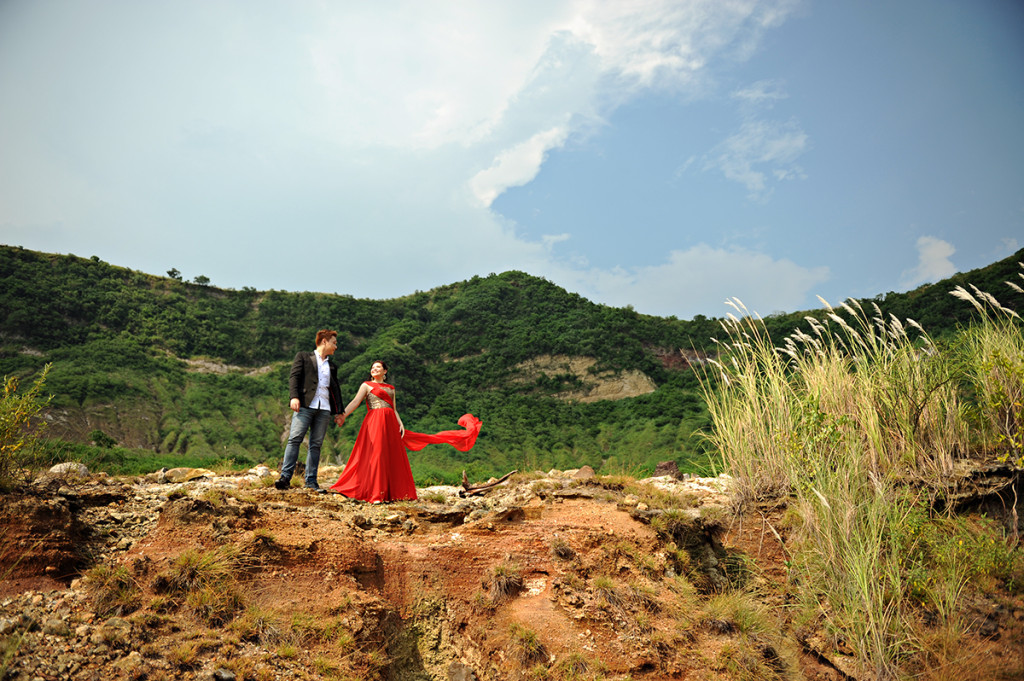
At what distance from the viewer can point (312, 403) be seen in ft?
22.0

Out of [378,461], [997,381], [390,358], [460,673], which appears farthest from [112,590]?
[390,358]

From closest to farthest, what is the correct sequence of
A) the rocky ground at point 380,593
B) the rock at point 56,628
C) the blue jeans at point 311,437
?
the rock at point 56,628 < the rocky ground at point 380,593 < the blue jeans at point 311,437

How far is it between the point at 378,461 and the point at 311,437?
868mm

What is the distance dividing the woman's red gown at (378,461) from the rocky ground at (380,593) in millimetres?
972

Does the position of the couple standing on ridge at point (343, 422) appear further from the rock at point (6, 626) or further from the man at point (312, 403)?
the rock at point (6, 626)

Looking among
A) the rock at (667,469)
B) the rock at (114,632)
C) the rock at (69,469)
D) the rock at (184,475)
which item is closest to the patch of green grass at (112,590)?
the rock at (114,632)

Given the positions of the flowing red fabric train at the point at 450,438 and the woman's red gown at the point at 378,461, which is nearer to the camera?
the woman's red gown at the point at 378,461

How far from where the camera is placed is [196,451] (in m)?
18.3

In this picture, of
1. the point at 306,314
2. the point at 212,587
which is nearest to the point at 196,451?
the point at 306,314

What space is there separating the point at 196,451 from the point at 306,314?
1356cm

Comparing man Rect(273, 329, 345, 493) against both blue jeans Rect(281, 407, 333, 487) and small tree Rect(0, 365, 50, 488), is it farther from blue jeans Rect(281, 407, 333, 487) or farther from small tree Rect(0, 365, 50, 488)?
small tree Rect(0, 365, 50, 488)

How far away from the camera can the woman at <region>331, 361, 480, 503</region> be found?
270 inches

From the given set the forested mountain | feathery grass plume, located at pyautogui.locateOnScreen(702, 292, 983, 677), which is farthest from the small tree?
the forested mountain

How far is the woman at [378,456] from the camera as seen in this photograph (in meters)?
6.86
